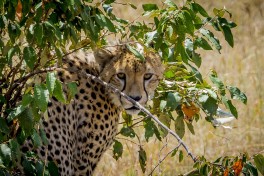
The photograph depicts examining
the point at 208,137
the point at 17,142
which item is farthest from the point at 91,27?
the point at 208,137

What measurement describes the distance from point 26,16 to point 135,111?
1247 millimetres

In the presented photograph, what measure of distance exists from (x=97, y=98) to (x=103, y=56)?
25 cm

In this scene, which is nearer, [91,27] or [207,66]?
[91,27]

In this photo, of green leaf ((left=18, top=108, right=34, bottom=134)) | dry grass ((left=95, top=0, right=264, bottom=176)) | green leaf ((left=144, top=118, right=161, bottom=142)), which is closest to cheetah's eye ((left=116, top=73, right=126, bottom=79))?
green leaf ((left=144, top=118, right=161, bottom=142))

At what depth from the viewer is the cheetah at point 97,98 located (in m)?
4.70

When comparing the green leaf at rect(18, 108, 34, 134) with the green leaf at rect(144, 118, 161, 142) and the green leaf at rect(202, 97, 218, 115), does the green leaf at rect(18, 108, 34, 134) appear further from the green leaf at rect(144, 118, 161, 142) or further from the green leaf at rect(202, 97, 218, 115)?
the green leaf at rect(144, 118, 161, 142)

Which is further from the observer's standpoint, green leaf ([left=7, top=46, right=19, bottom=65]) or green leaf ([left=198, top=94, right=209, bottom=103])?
green leaf ([left=198, top=94, right=209, bottom=103])

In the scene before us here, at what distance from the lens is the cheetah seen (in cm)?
470

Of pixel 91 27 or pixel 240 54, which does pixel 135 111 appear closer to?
pixel 91 27

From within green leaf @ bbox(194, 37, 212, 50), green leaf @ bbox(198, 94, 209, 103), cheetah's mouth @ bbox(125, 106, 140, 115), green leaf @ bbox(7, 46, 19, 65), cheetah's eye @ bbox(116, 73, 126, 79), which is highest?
green leaf @ bbox(7, 46, 19, 65)

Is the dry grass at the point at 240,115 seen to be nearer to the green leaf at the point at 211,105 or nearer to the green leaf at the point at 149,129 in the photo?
the green leaf at the point at 149,129

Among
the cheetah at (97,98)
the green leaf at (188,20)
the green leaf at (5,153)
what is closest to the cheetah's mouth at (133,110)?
the cheetah at (97,98)

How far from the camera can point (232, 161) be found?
360 centimetres

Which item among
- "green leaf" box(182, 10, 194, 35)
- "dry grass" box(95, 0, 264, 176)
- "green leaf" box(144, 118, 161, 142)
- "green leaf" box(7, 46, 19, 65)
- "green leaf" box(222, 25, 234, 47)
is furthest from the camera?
"dry grass" box(95, 0, 264, 176)
